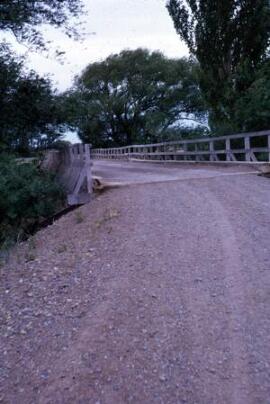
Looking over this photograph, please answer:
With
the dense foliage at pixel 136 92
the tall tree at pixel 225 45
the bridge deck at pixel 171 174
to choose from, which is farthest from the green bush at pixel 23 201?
the dense foliage at pixel 136 92

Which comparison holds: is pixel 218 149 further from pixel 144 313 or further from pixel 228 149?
pixel 144 313

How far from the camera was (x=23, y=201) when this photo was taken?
11312mm

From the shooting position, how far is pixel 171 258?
559cm

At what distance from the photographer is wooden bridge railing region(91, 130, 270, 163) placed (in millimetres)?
13938

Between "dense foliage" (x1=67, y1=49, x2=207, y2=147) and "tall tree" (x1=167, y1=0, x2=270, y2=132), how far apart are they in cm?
2311

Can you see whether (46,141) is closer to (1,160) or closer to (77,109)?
(77,109)

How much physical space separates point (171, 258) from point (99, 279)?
975 millimetres

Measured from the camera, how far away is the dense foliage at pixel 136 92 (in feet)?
148

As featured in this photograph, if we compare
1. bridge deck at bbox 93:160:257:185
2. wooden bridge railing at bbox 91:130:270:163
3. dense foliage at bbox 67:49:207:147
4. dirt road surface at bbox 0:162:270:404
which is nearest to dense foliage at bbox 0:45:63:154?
bridge deck at bbox 93:160:257:185

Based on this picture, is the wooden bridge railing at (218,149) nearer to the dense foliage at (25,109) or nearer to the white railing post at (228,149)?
the white railing post at (228,149)

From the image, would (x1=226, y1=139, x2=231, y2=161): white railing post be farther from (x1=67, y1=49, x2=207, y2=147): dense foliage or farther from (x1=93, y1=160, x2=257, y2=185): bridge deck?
(x1=67, y1=49, x2=207, y2=147): dense foliage

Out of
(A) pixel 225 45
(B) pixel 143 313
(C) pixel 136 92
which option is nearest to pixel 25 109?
(A) pixel 225 45

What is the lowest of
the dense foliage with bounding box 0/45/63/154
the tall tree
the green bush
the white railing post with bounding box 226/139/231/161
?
the green bush

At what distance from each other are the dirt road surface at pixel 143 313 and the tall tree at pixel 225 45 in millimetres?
11443
